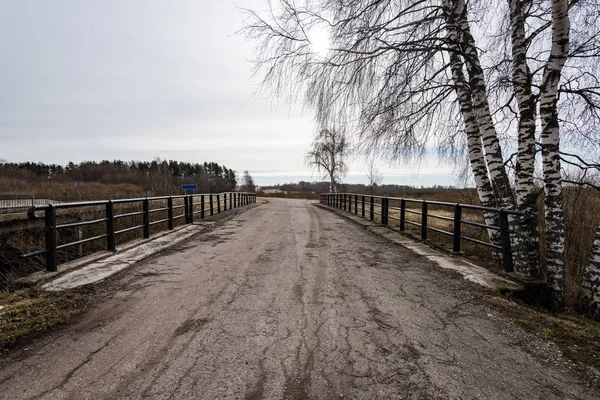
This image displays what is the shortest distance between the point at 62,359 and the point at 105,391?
0.73m

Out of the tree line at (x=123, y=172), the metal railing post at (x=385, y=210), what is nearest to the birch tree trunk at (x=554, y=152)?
the metal railing post at (x=385, y=210)

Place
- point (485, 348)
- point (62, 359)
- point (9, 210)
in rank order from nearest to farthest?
point (62, 359) → point (485, 348) → point (9, 210)

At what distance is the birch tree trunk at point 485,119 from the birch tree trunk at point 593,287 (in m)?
1.98

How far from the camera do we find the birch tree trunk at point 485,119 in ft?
22.0

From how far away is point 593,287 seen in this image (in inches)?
199

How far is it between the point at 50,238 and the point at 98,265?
0.87 metres

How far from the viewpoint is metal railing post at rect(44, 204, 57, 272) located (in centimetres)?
487

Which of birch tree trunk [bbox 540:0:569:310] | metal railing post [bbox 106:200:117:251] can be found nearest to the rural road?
birch tree trunk [bbox 540:0:569:310]

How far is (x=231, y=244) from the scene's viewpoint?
805 centimetres

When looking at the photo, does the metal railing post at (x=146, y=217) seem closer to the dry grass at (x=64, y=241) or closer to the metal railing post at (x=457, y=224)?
the dry grass at (x=64, y=241)

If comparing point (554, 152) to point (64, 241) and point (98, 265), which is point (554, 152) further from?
point (64, 241)

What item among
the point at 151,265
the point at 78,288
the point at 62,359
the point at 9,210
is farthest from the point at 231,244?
the point at 9,210

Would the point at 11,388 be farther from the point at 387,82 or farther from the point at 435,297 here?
the point at 387,82

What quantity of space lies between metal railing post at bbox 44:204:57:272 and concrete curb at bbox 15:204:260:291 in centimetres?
14
